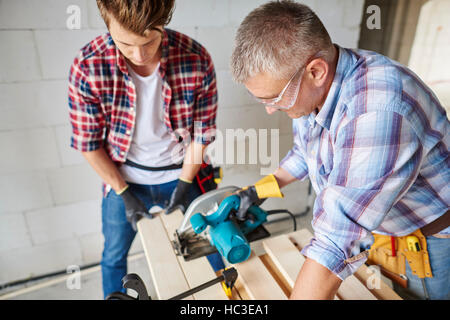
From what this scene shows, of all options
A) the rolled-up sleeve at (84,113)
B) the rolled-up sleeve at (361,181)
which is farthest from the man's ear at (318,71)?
the rolled-up sleeve at (84,113)

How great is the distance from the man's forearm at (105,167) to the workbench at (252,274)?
320 millimetres

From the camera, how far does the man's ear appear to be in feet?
2.84

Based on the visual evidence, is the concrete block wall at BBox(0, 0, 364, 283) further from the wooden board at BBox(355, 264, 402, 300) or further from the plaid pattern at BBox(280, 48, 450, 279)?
the wooden board at BBox(355, 264, 402, 300)

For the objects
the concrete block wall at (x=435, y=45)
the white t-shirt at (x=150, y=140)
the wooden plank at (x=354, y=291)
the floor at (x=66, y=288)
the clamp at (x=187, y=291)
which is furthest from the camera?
the concrete block wall at (x=435, y=45)

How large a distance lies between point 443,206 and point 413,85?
0.42 meters

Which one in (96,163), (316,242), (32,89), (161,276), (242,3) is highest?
(242,3)

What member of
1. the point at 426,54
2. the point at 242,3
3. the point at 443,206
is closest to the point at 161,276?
the point at 443,206

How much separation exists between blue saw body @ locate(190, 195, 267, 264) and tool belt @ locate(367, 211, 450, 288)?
1.67ft

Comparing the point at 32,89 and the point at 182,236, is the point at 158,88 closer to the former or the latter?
the point at 182,236

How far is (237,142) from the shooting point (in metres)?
2.36

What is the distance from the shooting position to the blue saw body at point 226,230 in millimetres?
1204

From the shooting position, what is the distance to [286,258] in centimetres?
130

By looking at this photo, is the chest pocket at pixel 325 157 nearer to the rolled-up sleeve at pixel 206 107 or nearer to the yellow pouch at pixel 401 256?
the yellow pouch at pixel 401 256

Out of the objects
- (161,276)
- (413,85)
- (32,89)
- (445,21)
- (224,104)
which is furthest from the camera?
(445,21)
